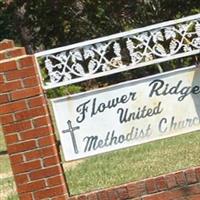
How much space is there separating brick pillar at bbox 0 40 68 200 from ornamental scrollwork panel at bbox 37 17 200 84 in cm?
27

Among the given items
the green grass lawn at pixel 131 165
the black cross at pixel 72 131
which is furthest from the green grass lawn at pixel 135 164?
the black cross at pixel 72 131

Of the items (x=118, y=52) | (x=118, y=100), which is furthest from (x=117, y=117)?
(x=118, y=52)

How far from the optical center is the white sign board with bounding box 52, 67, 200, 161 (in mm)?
→ 6730

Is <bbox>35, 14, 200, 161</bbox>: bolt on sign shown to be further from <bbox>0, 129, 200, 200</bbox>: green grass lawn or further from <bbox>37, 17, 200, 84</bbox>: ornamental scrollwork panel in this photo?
<bbox>0, 129, 200, 200</bbox>: green grass lawn

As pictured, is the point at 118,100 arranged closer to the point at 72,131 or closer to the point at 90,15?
the point at 72,131

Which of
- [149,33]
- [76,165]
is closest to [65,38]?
[76,165]

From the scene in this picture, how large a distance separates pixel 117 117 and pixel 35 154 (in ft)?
2.62

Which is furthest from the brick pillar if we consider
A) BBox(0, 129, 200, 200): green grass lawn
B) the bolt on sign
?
BBox(0, 129, 200, 200): green grass lawn

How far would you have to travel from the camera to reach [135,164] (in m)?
10.5

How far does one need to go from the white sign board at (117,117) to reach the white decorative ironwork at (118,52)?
19 cm

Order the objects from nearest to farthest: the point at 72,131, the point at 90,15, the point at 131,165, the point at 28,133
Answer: the point at 28,133 → the point at 72,131 → the point at 131,165 → the point at 90,15

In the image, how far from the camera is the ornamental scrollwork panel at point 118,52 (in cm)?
678

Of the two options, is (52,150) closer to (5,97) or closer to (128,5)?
(5,97)

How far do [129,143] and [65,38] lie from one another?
58.5ft
